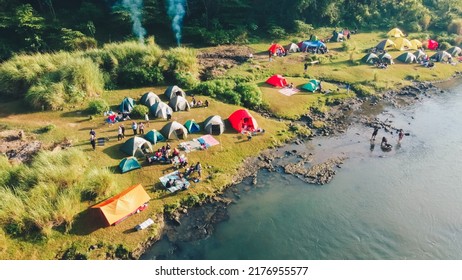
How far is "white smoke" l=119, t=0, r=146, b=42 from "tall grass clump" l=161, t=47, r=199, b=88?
1173cm

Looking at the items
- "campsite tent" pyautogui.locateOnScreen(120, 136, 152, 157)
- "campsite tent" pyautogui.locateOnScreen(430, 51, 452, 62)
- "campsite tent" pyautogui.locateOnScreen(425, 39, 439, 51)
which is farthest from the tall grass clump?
"campsite tent" pyautogui.locateOnScreen(425, 39, 439, 51)

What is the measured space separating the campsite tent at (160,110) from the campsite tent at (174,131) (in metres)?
3.08

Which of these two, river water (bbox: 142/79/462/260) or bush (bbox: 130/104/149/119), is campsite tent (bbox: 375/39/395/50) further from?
bush (bbox: 130/104/149/119)

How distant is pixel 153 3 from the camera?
55844 millimetres

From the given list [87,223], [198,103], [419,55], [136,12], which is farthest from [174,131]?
[419,55]

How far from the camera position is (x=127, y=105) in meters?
37.3

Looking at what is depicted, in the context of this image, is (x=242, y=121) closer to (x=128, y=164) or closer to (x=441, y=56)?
(x=128, y=164)

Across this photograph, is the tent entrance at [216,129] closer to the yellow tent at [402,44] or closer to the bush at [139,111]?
the bush at [139,111]

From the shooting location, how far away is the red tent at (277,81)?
151 ft

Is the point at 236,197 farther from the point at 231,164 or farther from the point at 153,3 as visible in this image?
the point at 153,3

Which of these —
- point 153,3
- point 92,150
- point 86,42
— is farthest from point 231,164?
point 153,3

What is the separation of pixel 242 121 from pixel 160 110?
8784 mm

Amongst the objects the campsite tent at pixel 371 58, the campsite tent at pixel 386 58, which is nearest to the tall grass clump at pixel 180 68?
the campsite tent at pixel 371 58

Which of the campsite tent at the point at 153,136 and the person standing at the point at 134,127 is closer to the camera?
the campsite tent at the point at 153,136
